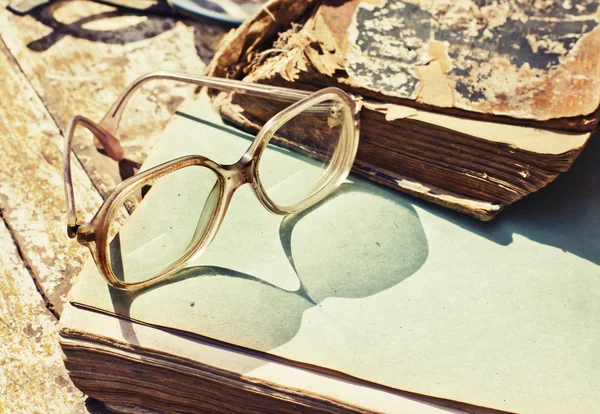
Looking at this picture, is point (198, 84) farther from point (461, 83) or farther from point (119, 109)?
point (461, 83)

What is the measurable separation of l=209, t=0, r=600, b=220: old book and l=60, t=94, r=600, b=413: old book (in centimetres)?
5

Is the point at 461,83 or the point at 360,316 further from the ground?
the point at 461,83

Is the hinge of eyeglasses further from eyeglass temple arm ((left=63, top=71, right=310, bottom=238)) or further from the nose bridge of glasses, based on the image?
the nose bridge of glasses

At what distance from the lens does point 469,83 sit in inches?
21.7

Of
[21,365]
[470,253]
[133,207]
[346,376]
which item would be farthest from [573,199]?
[21,365]

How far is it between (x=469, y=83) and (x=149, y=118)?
40cm

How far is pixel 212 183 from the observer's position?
0.58m

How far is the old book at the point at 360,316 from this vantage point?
482 mm

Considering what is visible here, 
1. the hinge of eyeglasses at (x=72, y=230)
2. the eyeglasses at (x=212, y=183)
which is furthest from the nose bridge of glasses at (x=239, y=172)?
the hinge of eyeglasses at (x=72, y=230)

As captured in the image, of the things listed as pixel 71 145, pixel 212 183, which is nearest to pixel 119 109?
pixel 71 145

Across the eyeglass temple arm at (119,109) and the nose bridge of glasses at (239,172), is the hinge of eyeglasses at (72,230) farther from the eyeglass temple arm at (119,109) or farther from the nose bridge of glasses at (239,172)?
the nose bridge of glasses at (239,172)

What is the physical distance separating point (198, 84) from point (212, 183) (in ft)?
0.50

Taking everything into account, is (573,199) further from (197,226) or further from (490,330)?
(197,226)

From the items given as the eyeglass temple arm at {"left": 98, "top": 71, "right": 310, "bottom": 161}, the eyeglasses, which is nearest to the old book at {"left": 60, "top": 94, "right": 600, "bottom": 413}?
the eyeglasses
